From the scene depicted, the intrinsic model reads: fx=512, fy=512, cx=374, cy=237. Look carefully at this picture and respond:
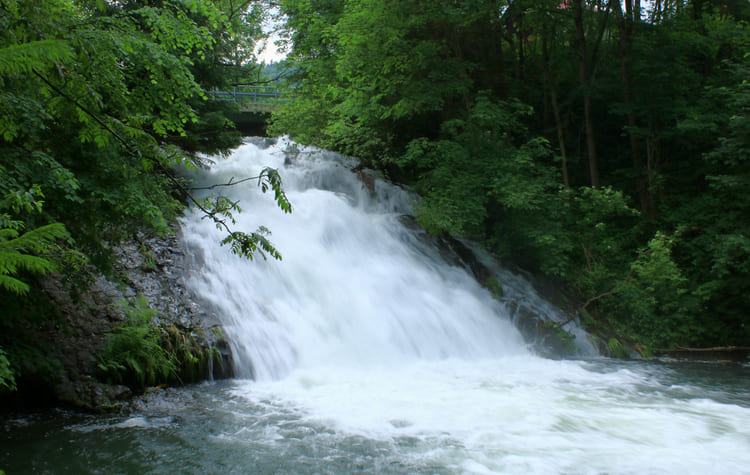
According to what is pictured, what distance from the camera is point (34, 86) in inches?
161

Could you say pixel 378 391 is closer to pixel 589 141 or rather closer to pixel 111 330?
pixel 111 330

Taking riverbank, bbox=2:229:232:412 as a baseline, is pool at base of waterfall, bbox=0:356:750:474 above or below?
below

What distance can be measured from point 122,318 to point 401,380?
4.04m

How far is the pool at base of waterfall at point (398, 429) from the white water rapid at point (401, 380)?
3 cm

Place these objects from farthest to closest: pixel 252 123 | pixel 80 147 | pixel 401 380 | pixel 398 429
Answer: pixel 252 123 → pixel 401 380 → pixel 398 429 → pixel 80 147

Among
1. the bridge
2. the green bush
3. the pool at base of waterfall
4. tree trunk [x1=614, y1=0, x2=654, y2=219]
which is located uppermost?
the bridge

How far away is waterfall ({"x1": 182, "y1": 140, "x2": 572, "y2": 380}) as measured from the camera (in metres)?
8.25

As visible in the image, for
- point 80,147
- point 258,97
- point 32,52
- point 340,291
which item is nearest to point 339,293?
point 340,291

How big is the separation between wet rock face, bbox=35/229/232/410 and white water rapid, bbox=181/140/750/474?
1.05ft

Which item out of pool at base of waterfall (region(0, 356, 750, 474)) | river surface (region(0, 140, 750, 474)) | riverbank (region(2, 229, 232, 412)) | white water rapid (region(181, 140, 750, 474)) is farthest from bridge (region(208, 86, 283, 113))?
pool at base of waterfall (region(0, 356, 750, 474))

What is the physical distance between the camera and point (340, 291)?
10.0 meters

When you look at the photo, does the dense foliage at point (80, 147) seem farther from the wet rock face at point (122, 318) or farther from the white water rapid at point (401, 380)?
the white water rapid at point (401, 380)

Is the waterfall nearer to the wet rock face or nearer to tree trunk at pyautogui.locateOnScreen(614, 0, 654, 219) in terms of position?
the wet rock face

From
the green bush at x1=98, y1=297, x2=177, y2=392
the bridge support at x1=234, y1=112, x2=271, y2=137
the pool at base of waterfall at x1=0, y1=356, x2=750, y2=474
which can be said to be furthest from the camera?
the bridge support at x1=234, y1=112, x2=271, y2=137
